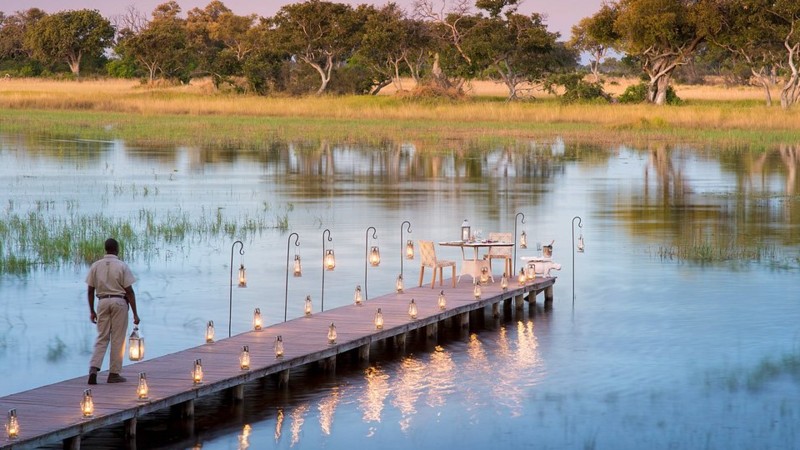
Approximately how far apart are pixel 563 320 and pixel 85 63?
102741 millimetres

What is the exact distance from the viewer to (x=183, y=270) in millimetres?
25531

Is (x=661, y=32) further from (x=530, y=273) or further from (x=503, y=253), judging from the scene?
(x=530, y=273)

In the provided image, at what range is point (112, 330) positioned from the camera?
1479cm

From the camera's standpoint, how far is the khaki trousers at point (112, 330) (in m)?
14.7

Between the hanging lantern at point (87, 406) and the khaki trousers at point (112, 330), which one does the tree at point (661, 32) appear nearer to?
the khaki trousers at point (112, 330)

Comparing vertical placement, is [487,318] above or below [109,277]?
below

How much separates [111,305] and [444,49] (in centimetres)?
7653

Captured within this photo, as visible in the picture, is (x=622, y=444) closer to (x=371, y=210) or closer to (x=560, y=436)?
(x=560, y=436)

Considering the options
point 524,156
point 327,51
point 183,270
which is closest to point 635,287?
point 183,270

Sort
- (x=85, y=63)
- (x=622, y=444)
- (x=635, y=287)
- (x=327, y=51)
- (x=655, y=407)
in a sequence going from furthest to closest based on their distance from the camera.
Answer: (x=85, y=63), (x=327, y=51), (x=635, y=287), (x=655, y=407), (x=622, y=444)

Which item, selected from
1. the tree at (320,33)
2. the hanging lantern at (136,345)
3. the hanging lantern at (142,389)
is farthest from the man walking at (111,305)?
the tree at (320,33)

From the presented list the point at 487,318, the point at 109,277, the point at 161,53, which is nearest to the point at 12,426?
the point at 109,277

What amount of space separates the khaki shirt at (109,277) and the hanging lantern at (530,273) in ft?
30.2

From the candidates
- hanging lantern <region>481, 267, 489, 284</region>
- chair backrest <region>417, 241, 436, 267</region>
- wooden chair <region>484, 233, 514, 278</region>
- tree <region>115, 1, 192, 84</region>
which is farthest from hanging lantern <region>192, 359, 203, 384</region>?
tree <region>115, 1, 192, 84</region>
